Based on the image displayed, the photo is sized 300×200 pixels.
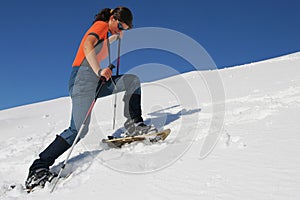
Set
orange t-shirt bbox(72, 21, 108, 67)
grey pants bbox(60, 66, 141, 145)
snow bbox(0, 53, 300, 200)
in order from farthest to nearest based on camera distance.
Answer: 1. orange t-shirt bbox(72, 21, 108, 67)
2. grey pants bbox(60, 66, 141, 145)
3. snow bbox(0, 53, 300, 200)

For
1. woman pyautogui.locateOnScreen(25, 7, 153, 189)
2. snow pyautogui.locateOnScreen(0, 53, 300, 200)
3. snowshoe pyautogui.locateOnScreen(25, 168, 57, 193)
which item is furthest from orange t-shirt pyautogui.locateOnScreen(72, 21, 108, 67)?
snowshoe pyautogui.locateOnScreen(25, 168, 57, 193)

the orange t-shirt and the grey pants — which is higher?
the orange t-shirt

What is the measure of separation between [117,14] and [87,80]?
3.71 feet

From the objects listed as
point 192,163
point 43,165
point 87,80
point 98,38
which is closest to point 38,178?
point 43,165

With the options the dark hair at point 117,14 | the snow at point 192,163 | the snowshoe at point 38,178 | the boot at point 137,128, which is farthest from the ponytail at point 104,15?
the snowshoe at point 38,178

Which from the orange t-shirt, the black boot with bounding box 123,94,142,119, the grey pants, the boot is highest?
the orange t-shirt

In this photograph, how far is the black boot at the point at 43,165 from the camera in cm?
355

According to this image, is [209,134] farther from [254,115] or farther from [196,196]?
[196,196]

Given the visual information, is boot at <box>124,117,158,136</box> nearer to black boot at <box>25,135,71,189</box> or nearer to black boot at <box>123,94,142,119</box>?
black boot at <box>123,94,142,119</box>

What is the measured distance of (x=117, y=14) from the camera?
4531 mm

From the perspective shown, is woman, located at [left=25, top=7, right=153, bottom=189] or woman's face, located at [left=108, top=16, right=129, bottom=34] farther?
woman's face, located at [left=108, top=16, right=129, bottom=34]

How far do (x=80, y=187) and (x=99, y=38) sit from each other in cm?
209

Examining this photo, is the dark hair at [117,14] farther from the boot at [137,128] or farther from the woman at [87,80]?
the boot at [137,128]

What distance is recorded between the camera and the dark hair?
4535mm
